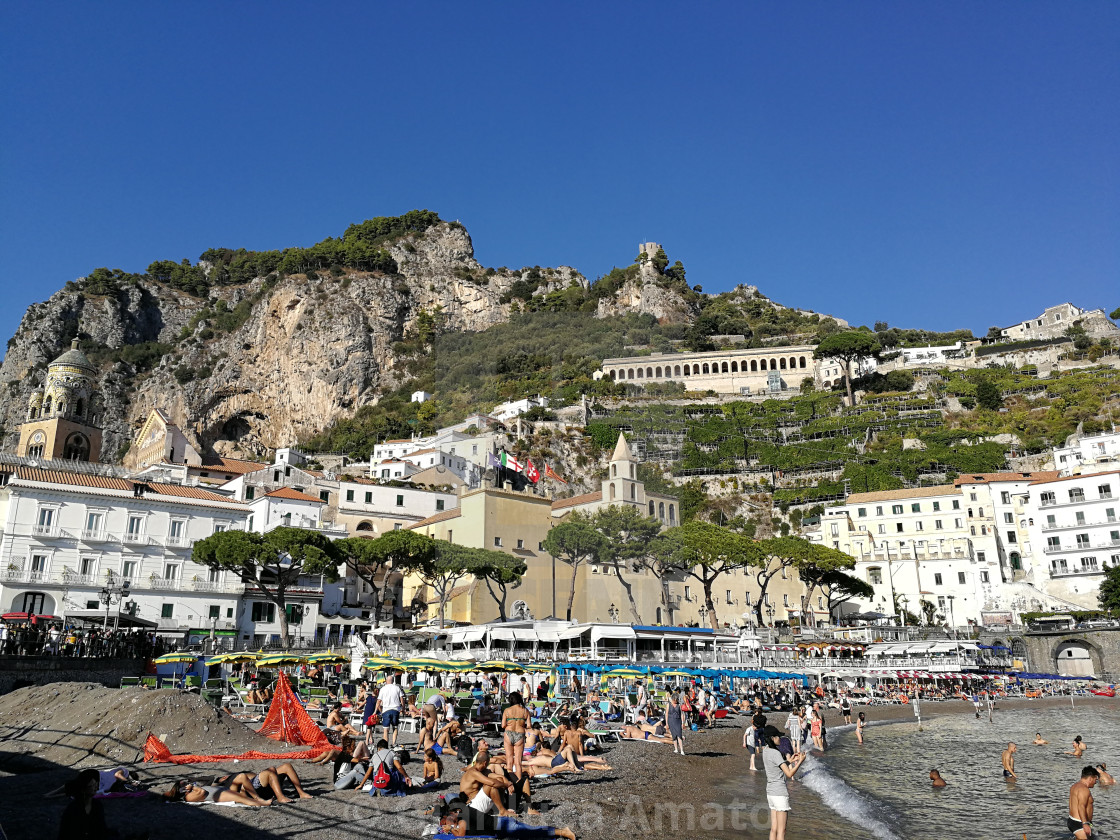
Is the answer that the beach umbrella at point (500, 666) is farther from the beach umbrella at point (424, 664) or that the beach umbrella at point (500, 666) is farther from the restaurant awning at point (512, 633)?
the restaurant awning at point (512, 633)

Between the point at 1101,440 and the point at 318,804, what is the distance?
7119 centimetres

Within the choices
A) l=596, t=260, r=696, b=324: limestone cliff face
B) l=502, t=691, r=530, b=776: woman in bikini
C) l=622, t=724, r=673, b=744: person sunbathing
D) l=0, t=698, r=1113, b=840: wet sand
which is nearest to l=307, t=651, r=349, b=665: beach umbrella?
l=622, t=724, r=673, b=744: person sunbathing

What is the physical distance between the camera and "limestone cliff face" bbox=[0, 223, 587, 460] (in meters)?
104

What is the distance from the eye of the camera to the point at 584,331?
380 feet

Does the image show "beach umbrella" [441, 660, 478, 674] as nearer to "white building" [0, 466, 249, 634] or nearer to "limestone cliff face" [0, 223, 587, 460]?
"white building" [0, 466, 249, 634]

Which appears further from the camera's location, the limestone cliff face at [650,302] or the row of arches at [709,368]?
the limestone cliff face at [650,302]

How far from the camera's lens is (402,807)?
1184cm

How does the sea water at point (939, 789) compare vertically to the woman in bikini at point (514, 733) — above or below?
below

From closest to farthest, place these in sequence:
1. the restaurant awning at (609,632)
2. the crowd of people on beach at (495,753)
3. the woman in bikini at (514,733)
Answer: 1. the crowd of people on beach at (495,753)
2. the woman in bikini at (514,733)
3. the restaurant awning at (609,632)

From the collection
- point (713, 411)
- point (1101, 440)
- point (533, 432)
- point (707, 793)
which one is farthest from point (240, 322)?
point (707, 793)

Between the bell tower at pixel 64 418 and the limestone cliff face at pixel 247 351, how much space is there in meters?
32.6

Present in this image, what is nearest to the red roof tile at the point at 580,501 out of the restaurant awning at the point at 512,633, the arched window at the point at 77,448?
the restaurant awning at the point at 512,633

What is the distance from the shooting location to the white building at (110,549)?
121ft

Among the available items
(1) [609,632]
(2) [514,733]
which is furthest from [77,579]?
(2) [514,733]
